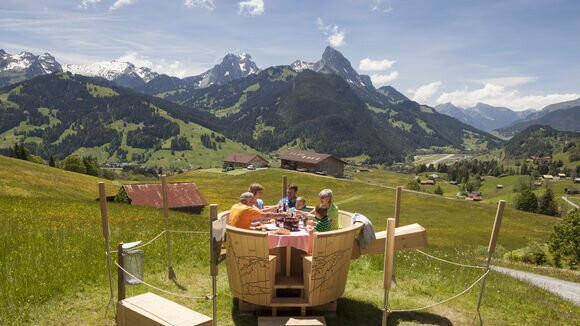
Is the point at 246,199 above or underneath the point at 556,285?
above

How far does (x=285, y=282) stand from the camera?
9352mm

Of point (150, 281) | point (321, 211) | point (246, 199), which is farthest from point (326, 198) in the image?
point (150, 281)

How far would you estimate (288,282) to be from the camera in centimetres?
935

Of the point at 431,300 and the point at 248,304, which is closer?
the point at 248,304

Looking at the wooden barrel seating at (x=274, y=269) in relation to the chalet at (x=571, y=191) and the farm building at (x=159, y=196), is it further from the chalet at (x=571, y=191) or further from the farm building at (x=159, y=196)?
the chalet at (x=571, y=191)

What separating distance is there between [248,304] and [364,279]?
190 inches

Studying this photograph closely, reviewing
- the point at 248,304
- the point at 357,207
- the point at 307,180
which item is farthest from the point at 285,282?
the point at 307,180

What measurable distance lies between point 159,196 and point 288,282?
4398 centimetres

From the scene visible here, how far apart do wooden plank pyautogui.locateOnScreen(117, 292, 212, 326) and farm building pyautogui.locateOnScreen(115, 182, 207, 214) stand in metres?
38.6

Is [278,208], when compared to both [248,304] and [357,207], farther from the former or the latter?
[357,207]

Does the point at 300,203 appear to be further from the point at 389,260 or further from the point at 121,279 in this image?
the point at 121,279

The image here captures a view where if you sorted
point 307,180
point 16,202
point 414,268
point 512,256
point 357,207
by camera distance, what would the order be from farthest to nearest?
point 307,180 < point 357,207 < point 512,256 < point 16,202 < point 414,268

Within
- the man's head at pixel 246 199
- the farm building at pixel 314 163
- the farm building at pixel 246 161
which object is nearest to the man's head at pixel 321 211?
the man's head at pixel 246 199

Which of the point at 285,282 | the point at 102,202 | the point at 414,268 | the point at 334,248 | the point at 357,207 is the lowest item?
the point at 357,207
